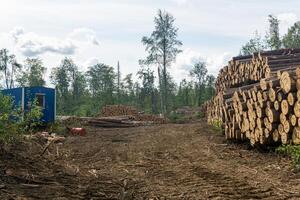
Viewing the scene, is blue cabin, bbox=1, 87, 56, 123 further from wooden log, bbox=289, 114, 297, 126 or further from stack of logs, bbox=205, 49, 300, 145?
wooden log, bbox=289, 114, 297, 126

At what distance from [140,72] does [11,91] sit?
34.7m

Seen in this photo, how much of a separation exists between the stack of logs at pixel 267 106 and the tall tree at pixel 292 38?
35.5m

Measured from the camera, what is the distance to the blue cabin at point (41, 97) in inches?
830

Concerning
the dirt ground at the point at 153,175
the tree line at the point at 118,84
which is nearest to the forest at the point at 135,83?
the tree line at the point at 118,84

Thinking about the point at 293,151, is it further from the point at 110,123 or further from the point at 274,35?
the point at 274,35

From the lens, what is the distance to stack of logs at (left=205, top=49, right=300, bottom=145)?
1017cm

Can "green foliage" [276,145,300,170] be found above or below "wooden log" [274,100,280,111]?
below

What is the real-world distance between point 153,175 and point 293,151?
121 inches

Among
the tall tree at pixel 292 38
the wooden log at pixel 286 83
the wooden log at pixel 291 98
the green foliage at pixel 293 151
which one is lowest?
the green foliage at pixel 293 151

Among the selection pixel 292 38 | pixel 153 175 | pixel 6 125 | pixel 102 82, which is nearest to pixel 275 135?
pixel 153 175

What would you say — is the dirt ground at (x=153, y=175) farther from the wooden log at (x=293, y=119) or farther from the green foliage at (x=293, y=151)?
the wooden log at (x=293, y=119)

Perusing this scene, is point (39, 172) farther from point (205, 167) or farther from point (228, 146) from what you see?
point (228, 146)

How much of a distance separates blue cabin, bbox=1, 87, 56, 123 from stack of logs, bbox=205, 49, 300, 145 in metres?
9.64

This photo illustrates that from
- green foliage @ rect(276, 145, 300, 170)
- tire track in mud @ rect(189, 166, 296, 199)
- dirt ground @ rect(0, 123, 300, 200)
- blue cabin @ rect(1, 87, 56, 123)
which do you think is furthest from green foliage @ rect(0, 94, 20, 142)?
blue cabin @ rect(1, 87, 56, 123)
